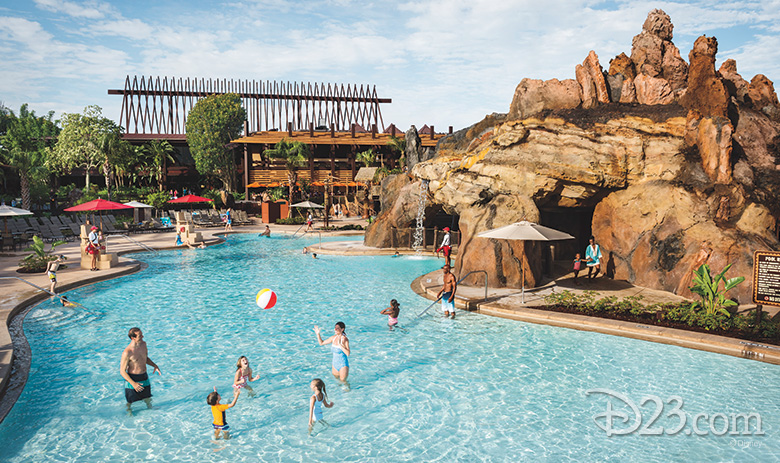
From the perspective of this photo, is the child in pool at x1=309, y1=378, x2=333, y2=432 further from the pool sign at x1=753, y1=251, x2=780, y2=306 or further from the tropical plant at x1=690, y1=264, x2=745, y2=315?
the pool sign at x1=753, y1=251, x2=780, y2=306

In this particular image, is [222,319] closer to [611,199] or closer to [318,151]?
[611,199]

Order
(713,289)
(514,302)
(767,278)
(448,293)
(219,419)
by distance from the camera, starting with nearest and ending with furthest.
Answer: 1. (219,419)
2. (767,278)
3. (713,289)
4. (448,293)
5. (514,302)

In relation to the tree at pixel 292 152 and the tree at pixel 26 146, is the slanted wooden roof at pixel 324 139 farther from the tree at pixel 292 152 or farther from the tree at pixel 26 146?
the tree at pixel 26 146

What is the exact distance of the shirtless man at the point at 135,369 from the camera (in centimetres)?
767

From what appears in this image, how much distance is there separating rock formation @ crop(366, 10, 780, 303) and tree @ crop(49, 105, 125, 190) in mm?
39401

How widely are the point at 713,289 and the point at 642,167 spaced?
5.04 meters

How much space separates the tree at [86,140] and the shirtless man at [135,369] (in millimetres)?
43257

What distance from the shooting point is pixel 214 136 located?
2200 inches

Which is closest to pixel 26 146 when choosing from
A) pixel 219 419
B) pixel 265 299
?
pixel 265 299

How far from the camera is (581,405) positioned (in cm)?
825

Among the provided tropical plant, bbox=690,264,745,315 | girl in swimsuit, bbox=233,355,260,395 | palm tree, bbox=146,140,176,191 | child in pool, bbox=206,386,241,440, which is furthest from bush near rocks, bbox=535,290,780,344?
palm tree, bbox=146,140,176,191

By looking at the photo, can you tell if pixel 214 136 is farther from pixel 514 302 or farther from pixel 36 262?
pixel 514 302

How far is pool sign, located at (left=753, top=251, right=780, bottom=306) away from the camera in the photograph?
1013cm

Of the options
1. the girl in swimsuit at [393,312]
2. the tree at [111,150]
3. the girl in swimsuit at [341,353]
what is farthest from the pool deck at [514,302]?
the tree at [111,150]
